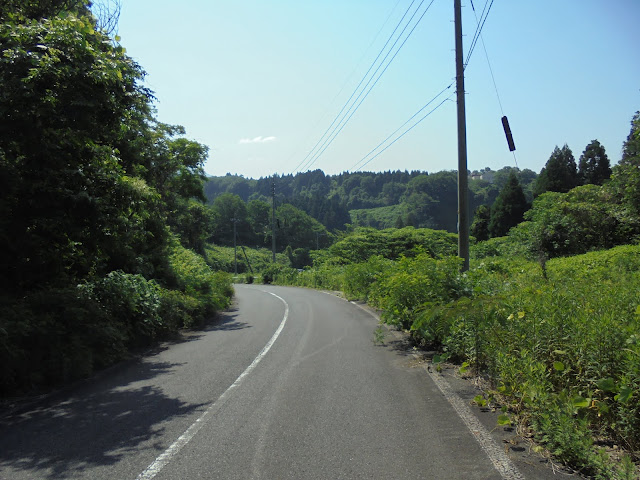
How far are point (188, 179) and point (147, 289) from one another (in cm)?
1181

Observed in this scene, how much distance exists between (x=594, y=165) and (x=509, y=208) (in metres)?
11.7

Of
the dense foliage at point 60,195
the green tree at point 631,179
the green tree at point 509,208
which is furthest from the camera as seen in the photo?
the green tree at point 509,208

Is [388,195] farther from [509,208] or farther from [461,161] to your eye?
[461,161]

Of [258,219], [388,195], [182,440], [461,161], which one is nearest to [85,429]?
[182,440]

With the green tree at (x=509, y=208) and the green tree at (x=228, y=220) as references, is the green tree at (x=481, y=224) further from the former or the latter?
the green tree at (x=228, y=220)

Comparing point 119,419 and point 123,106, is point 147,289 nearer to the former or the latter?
point 123,106

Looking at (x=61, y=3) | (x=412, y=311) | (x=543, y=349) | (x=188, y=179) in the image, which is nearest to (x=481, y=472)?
(x=543, y=349)

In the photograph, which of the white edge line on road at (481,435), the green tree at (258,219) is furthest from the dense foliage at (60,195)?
the green tree at (258,219)

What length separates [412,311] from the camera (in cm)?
1030

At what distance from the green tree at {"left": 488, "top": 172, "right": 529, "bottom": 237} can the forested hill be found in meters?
2.65

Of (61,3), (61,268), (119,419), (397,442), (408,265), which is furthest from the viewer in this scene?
(408,265)

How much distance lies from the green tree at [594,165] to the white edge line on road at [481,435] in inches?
2108

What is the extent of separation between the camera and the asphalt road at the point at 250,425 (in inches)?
170

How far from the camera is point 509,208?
51.7 meters
